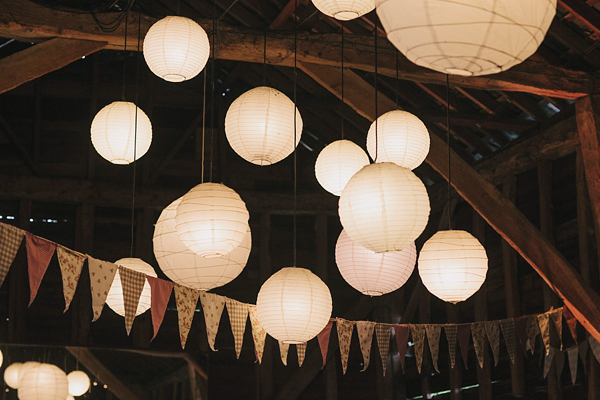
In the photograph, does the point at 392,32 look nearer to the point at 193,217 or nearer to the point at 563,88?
the point at 193,217

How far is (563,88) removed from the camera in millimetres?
6434

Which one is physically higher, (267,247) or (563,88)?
(563,88)

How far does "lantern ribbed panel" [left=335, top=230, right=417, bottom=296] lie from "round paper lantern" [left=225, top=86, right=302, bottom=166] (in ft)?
1.98

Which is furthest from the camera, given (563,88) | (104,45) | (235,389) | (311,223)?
(311,223)

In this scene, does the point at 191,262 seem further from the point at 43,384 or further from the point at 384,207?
the point at 43,384

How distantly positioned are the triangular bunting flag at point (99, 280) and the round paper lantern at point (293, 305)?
0.82 metres

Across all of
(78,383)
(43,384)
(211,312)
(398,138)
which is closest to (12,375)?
(43,384)

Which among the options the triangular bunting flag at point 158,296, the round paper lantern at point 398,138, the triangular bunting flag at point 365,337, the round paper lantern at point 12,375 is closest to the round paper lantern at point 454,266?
the round paper lantern at point 398,138

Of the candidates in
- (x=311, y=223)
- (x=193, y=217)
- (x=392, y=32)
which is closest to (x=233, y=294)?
(x=311, y=223)

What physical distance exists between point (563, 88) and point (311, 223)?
3927 mm

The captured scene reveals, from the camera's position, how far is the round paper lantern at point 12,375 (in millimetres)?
7441

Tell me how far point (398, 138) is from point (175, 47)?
131cm

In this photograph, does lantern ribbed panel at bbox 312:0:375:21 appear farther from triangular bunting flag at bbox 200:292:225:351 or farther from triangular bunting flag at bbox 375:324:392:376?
triangular bunting flag at bbox 375:324:392:376

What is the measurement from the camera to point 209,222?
4.04 m
